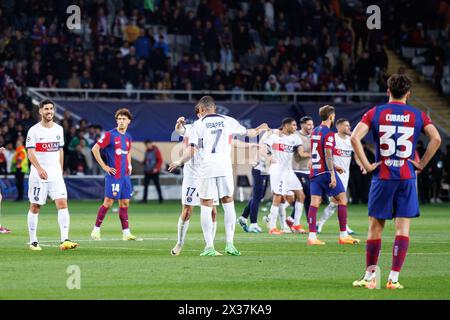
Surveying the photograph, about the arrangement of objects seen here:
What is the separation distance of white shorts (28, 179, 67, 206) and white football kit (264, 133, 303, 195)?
716 centimetres

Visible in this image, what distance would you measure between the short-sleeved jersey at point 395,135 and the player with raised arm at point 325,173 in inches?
288

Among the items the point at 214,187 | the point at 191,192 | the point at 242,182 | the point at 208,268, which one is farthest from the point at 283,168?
the point at 242,182

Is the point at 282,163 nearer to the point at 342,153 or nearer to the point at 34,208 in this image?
the point at 342,153

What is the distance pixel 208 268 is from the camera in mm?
14586

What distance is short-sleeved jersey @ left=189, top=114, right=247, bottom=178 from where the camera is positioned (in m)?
16.4

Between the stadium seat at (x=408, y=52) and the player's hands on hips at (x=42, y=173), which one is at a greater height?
the stadium seat at (x=408, y=52)

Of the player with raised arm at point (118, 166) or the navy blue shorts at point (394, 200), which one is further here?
the player with raised arm at point (118, 166)

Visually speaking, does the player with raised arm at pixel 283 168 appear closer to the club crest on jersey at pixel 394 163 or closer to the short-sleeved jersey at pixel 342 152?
the short-sleeved jersey at pixel 342 152

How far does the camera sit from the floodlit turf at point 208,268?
1192cm

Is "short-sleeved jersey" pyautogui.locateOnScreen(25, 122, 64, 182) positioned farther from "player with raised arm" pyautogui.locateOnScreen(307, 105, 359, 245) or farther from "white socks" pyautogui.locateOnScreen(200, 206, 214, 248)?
"player with raised arm" pyautogui.locateOnScreen(307, 105, 359, 245)

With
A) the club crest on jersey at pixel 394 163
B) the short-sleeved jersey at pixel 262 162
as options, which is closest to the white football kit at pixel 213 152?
the club crest on jersey at pixel 394 163

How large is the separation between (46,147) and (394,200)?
735 centimetres

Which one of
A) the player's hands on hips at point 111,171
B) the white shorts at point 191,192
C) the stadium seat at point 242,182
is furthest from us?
the stadium seat at point 242,182
